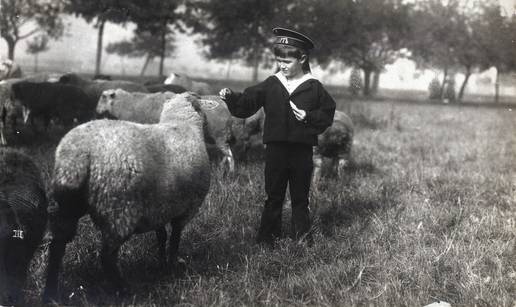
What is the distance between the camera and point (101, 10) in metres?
11.2

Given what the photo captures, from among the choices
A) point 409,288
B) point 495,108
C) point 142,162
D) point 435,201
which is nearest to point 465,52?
point 495,108

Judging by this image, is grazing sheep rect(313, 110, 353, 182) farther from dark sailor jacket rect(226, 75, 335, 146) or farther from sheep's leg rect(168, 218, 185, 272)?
sheep's leg rect(168, 218, 185, 272)

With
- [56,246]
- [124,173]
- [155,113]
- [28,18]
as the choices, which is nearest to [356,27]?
[155,113]

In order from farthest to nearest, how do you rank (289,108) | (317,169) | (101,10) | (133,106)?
1. (101,10)
2. (133,106)
3. (317,169)
4. (289,108)

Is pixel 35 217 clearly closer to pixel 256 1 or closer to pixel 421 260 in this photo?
pixel 421 260

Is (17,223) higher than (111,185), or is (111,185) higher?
(111,185)

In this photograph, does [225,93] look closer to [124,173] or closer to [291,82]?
[291,82]

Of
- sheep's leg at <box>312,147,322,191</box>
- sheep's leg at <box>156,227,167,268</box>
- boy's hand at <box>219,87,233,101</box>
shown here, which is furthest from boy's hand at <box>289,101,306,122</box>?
sheep's leg at <box>312,147,322,191</box>

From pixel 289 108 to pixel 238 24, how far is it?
5.90 metres

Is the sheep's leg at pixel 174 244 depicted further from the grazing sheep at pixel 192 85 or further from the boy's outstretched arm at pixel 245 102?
the grazing sheep at pixel 192 85

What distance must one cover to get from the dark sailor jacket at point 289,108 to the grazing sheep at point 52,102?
23.1 feet

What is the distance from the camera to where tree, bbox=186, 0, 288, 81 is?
355 inches

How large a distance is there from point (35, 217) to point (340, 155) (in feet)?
17.8

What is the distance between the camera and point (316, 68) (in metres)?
5.17
